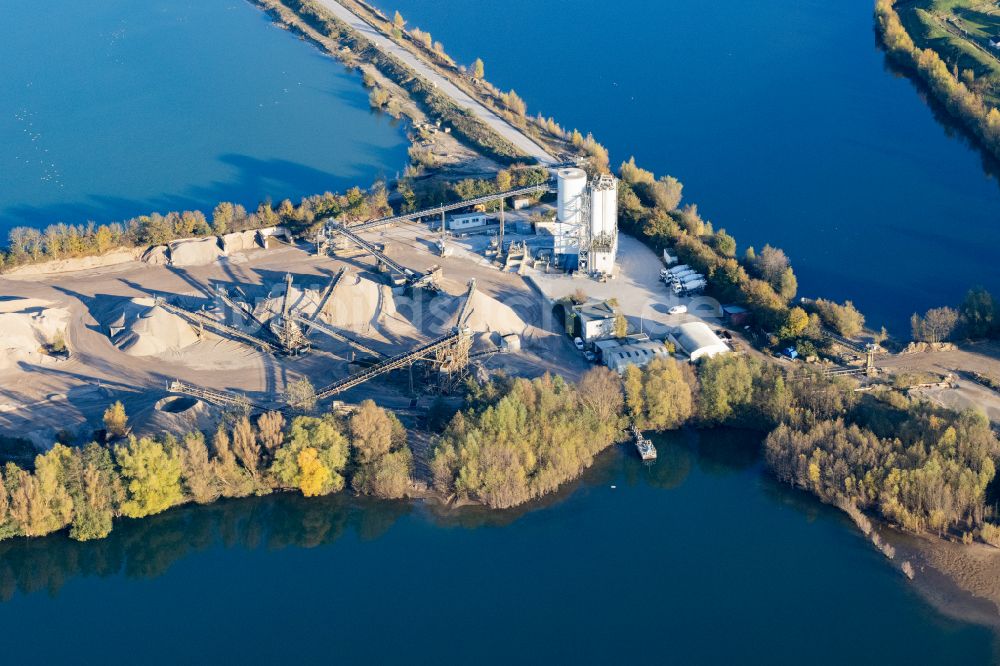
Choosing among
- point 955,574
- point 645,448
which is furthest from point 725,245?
point 955,574

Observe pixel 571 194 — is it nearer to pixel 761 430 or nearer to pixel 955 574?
pixel 761 430

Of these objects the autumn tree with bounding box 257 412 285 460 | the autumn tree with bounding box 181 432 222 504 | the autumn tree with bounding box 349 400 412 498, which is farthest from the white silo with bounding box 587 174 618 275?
the autumn tree with bounding box 181 432 222 504

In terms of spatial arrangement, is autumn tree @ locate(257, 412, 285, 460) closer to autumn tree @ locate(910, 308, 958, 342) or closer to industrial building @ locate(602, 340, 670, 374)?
industrial building @ locate(602, 340, 670, 374)

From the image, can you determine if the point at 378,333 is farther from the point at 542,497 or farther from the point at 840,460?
the point at 840,460

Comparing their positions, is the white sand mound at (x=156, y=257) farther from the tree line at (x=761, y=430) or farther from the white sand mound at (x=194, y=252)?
the tree line at (x=761, y=430)

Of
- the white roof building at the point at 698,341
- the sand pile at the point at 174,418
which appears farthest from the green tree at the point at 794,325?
the sand pile at the point at 174,418
